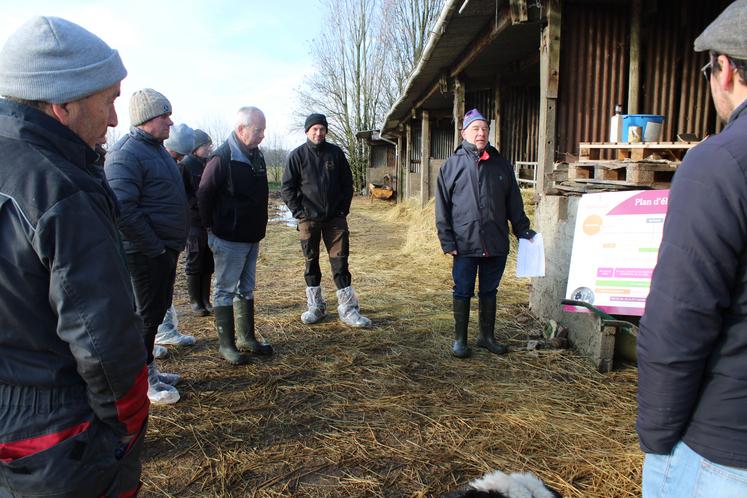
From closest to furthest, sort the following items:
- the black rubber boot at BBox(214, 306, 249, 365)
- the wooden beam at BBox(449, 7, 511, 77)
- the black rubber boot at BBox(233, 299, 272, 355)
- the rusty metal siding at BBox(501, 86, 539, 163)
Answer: the black rubber boot at BBox(214, 306, 249, 365)
the black rubber boot at BBox(233, 299, 272, 355)
the wooden beam at BBox(449, 7, 511, 77)
the rusty metal siding at BBox(501, 86, 539, 163)

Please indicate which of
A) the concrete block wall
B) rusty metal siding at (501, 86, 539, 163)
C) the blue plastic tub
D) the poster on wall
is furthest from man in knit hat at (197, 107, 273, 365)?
rusty metal siding at (501, 86, 539, 163)

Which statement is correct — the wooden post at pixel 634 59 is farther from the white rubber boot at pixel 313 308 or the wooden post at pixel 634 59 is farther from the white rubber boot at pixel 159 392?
the white rubber boot at pixel 159 392

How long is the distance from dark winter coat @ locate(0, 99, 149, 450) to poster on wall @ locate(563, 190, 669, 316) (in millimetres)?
3184

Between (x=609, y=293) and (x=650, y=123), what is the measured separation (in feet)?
6.13

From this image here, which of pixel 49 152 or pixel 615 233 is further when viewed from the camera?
pixel 615 233

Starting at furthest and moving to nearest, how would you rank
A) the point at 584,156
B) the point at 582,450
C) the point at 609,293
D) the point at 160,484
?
the point at 584,156 < the point at 609,293 < the point at 582,450 < the point at 160,484

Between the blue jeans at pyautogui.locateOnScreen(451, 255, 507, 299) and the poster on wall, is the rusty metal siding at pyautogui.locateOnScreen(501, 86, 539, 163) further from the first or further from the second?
the poster on wall

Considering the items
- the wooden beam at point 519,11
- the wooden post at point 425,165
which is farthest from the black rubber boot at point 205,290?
the wooden post at point 425,165

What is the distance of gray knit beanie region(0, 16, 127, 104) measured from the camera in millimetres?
1323

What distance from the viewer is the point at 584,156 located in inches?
188

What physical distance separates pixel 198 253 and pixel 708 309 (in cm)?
511

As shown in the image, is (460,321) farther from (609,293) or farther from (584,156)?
(584,156)

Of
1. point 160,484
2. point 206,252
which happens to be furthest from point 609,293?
point 206,252

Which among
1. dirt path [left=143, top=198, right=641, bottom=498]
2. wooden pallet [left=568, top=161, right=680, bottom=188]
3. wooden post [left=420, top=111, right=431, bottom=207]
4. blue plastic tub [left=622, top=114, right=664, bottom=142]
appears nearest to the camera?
dirt path [left=143, top=198, right=641, bottom=498]
